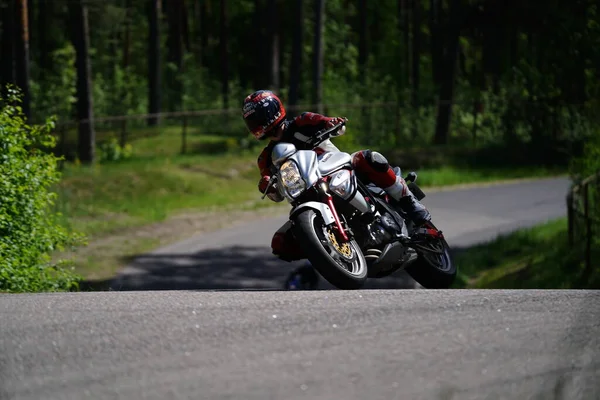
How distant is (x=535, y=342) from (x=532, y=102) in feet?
91.7

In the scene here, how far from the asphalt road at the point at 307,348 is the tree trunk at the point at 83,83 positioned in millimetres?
21187

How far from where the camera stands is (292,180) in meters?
9.38

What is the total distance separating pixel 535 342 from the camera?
6270 millimetres

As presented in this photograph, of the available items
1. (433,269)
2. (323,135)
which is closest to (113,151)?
(433,269)

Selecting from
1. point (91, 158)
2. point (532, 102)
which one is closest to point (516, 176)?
point (532, 102)

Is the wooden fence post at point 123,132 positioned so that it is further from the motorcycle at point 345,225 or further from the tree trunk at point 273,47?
the motorcycle at point 345,225

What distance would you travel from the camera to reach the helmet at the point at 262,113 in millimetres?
9766

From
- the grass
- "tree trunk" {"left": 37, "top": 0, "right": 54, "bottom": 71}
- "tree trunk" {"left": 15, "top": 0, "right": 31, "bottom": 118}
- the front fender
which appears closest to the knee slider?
the front fender

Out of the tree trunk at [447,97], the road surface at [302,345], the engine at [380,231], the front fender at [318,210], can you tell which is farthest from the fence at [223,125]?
the road surface at [302,345]

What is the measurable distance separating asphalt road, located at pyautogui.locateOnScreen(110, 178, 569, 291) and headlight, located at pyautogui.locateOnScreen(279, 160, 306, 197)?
27.0ft

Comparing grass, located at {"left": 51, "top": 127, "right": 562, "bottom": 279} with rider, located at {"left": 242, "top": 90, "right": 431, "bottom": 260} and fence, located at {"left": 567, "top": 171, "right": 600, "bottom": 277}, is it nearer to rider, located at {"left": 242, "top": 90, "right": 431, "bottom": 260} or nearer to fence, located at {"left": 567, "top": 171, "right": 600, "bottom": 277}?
fence, located at {"left": 567, "top": 171, "right": 600, "bottom": 277}

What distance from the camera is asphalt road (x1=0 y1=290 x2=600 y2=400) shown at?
18.1 ft

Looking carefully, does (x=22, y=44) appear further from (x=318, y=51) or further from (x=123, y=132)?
(x=318, y=51)

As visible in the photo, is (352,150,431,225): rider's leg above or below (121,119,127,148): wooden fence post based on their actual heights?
above
